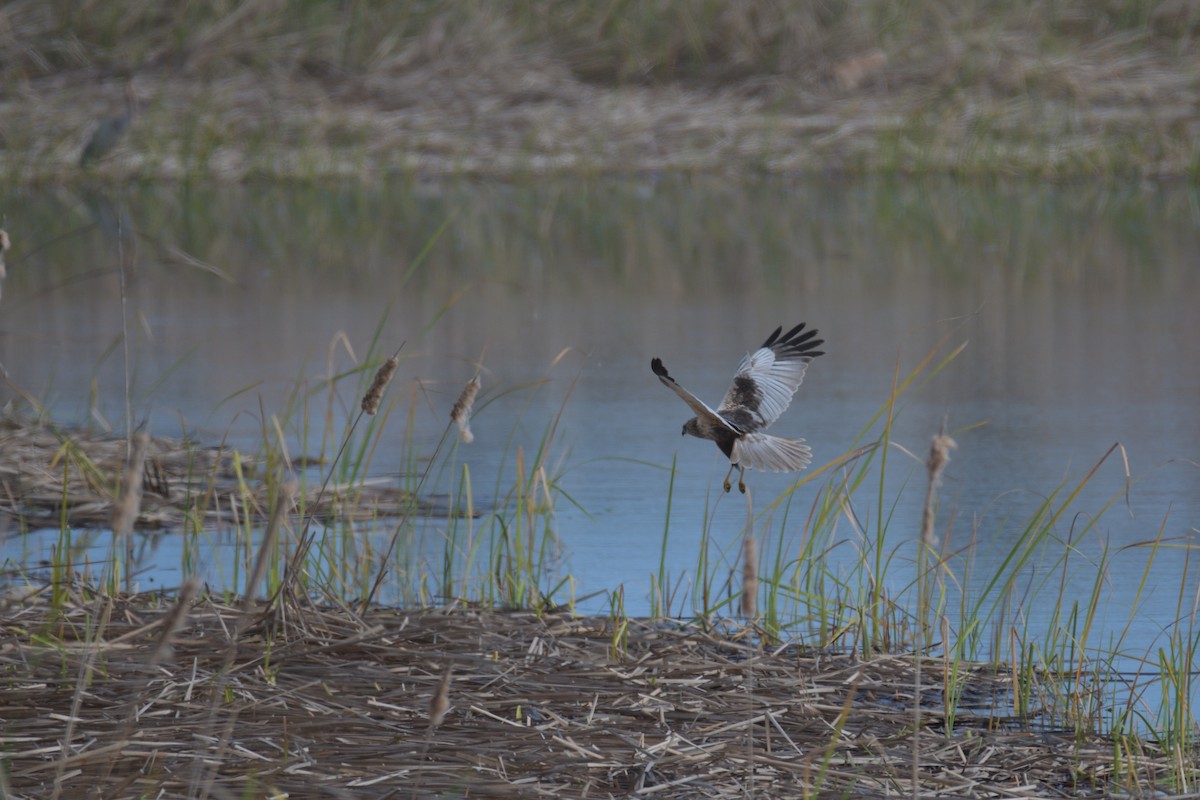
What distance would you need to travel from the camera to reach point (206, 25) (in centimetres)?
1332

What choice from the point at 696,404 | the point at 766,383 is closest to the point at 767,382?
the point at 766,383

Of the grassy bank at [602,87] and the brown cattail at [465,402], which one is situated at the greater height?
the grassy bank at [602,87]

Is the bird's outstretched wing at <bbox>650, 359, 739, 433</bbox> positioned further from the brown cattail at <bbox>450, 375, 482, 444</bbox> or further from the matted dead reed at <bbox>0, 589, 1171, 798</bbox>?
the matted dead reed at <bbox>0, 589, 1171, 798</bbox>

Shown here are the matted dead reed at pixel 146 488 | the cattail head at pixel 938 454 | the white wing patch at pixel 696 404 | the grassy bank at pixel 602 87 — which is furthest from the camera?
the grassy bank at pixel 602 87

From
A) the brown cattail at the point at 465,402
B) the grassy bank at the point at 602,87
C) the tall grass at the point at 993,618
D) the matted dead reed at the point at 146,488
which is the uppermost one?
the grassy bank at the point at 602,87

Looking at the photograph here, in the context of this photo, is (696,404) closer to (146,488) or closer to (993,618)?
(993,618)

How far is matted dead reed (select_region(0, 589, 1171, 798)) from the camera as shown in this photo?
2.00 meters

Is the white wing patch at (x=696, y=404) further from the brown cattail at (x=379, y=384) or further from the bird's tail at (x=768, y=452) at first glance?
the brown cattail at (x=379, y=384)

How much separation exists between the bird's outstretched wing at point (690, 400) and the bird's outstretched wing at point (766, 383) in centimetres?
12

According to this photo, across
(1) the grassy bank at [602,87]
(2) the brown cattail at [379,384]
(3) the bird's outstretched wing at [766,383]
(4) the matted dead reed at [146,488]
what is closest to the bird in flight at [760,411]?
(3) the bird's outstretched wing at [766,383]

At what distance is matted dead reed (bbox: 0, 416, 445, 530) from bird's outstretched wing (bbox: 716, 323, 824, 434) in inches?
35.6

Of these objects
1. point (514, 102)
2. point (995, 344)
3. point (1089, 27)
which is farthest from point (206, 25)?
point (995, 344)

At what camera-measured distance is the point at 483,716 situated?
224 centimetres

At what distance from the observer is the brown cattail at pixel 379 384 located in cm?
208
